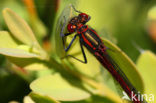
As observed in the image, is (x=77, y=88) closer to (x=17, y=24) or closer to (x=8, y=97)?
(x=17, y=24)

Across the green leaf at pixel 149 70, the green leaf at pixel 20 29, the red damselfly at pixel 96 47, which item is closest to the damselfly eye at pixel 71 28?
the red damselfly at pixel 96 47

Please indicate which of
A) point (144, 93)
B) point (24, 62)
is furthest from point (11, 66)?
point (144, 93)

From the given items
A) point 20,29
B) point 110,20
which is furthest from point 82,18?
point 110,20

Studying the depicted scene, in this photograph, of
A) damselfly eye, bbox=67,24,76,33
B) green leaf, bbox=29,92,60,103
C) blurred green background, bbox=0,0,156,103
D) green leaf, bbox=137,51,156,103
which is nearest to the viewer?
green leaf, bbox=29,92,60,103

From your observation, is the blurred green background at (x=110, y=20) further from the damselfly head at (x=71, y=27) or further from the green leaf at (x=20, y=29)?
the green leaf at (x=20, y=29)

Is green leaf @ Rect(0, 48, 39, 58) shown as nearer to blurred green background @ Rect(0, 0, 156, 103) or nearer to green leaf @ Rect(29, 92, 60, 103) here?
green leaf @ Rect(29, 92, 60, 103)

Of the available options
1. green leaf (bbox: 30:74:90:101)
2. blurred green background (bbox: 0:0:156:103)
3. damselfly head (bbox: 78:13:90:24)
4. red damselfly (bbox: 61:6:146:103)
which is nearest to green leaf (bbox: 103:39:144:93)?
red damselfly (bbox: 61:6:146:103)

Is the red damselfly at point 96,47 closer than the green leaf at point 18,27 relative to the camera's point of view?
No
